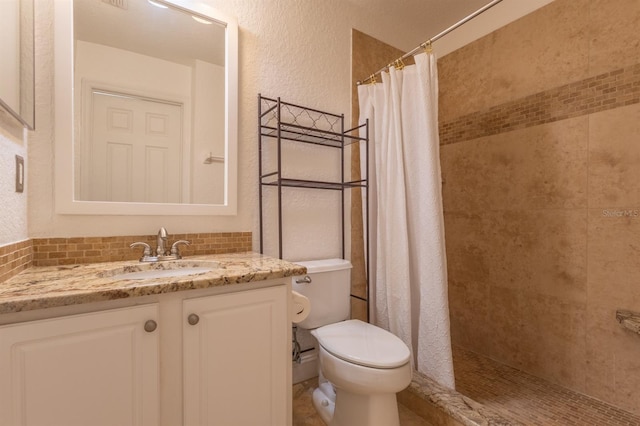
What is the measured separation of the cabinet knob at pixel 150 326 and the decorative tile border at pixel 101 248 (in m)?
0.57

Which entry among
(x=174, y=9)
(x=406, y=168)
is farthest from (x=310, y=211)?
(x=174, y=9)

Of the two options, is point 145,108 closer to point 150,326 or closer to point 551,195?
point 150,326

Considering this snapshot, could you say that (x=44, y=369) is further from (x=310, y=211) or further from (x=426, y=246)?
(x=426, y=246)

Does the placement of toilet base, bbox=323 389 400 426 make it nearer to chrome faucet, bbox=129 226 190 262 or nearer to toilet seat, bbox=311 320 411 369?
toilet seat, bbox=311 320 411 369

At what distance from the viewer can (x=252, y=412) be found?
1.02 m

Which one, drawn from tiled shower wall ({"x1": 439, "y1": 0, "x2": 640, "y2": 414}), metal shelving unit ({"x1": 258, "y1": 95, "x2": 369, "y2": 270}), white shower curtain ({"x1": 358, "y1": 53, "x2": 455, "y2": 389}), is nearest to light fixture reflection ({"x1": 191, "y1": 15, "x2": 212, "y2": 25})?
metal shelving unit ({"x1": 258, "y1": 95, "x2": 369, "y2": 270})

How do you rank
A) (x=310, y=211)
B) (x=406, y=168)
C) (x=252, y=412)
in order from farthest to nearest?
1. (x=310, y=211)
2. (x=406, y=168)
3. (x=252, y=412)

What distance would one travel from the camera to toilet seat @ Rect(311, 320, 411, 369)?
1.18 metres

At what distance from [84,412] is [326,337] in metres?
0.89

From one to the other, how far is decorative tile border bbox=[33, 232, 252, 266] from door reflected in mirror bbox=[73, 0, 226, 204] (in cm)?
17

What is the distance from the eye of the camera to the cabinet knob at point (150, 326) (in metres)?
0.85

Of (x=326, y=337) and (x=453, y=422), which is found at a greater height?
(x=326, y=337)

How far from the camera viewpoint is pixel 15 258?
3.13ft

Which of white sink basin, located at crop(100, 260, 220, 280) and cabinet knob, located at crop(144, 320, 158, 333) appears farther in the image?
white sink basin, located at crop(100, 260, 220, 280)
